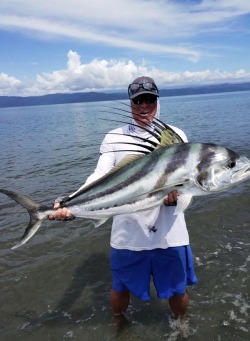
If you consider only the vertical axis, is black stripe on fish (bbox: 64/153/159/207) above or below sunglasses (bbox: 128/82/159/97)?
Result: below

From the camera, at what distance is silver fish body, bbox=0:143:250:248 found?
11.9ft

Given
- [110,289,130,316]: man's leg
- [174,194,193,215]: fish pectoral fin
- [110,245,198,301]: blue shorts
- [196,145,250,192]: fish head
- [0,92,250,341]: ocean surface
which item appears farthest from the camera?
[0,92,250,341]: ocean surface

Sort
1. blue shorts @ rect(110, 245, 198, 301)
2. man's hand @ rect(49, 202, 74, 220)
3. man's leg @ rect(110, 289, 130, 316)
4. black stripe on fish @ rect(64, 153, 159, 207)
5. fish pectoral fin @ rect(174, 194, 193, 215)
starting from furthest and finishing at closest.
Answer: man's leg @ rect(110, 289, 130, 316), blue shorts @ rect(110, 245, 198, 301), man's hand @ rect(49, 202, 74, 220), black stripe on fish @ rect(64, 153, 159, 207), fish pectoral fin @ rect(174, 194, 193, 215)

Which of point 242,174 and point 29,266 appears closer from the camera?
point 242,174

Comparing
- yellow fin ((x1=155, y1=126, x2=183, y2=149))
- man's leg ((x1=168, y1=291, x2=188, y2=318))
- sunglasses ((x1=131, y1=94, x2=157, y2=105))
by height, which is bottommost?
man's leg ((x1=168, y1=291, x2=188, y2=318))

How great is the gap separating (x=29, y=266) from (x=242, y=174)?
6.30 m

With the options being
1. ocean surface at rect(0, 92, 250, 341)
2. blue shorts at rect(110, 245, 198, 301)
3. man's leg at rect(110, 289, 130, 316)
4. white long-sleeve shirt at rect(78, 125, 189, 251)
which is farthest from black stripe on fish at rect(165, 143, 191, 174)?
man's leg at rect(110, 289, 130, 316)

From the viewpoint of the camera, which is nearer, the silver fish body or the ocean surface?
the silver fish body

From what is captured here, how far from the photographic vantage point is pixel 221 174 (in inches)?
143

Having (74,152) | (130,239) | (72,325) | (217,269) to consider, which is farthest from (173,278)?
(74,152)

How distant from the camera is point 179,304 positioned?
5184mm

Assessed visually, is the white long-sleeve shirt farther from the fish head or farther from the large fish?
the fish head

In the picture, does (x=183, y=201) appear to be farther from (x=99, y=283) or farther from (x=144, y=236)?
(x=99, y=283)

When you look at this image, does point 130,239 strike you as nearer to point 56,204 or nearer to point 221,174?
point 56,204
